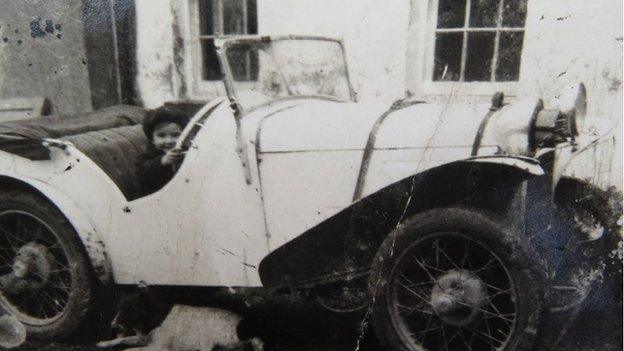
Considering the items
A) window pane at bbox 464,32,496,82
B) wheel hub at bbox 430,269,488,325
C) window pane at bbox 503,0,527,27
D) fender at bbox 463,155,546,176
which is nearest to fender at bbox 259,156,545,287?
fender at bbox 463,155,546,176

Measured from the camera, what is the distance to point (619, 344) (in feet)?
5.85

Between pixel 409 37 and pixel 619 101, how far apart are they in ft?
2.49

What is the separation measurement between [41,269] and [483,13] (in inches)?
85.1

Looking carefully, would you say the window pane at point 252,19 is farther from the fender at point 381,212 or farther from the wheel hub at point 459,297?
the wheel hub at point 459,297

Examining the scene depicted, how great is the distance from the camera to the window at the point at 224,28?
6.32 feet

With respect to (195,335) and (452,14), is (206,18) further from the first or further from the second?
(195,335)

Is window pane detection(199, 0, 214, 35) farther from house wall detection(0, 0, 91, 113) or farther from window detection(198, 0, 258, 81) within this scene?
house wall detection(0, 0, 91, 113)

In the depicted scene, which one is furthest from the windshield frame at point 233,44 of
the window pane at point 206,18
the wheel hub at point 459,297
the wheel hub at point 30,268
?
the wheel hub at point 30,268

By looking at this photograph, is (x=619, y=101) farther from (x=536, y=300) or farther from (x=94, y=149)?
(x=94, y=149)

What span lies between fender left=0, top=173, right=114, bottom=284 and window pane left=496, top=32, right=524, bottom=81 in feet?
5.71

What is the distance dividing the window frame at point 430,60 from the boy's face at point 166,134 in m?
1.01

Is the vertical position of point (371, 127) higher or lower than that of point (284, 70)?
lower

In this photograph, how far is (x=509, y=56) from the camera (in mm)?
1750

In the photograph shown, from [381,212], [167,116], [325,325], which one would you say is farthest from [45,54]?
[325,325]
